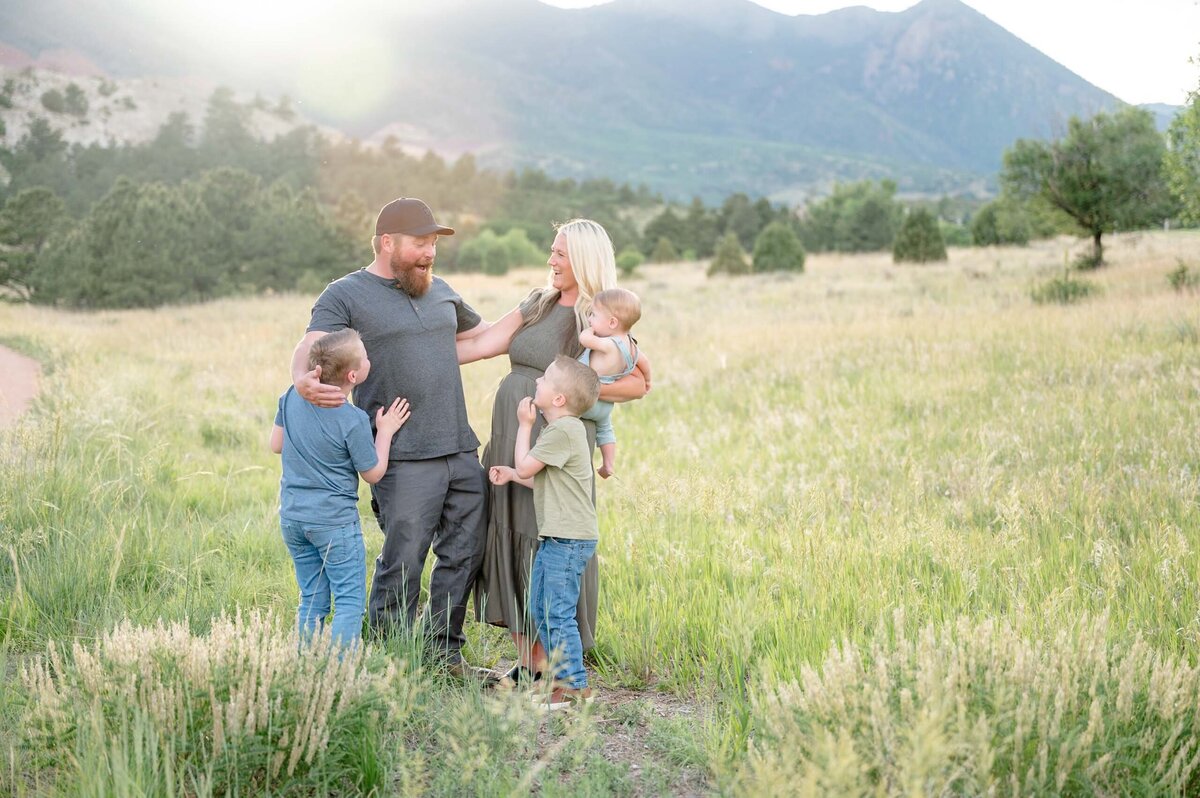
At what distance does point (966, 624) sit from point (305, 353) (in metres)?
2.87

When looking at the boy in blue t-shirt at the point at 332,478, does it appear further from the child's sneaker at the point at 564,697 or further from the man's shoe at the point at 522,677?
the child's sneaker at the point at 564,697

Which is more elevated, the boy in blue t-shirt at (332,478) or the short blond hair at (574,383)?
the short blond hair at (574,383)

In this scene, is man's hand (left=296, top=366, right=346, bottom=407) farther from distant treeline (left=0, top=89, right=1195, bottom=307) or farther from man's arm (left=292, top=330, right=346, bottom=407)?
distant treeline (left=0, top=89, right=1195, bottom=307)

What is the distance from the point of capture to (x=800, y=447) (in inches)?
332

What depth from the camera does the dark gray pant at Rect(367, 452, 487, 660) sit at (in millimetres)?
4465

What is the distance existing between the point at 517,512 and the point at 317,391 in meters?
1.19

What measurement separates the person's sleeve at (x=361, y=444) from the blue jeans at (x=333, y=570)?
285mm

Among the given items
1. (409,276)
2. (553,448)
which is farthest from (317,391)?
(553,448)

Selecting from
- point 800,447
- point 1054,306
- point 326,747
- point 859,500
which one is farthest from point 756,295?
point 326,747

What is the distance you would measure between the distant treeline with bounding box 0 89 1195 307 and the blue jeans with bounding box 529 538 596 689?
2467 cm

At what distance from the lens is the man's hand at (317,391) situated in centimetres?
395

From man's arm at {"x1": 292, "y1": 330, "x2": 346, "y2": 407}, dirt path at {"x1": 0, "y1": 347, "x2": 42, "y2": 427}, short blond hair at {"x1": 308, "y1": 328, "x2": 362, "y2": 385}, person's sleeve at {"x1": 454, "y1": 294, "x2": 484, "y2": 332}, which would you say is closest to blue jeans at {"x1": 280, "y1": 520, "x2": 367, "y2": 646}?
man's arm at {"x1": 292, "y1": 330, "x2": 346, "y2": 407}

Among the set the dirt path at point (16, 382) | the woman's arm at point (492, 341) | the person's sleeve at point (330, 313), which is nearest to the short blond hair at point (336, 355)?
the person's sleeve at point (330, 313)

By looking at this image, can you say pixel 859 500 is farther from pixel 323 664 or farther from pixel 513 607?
pixel 323 664
